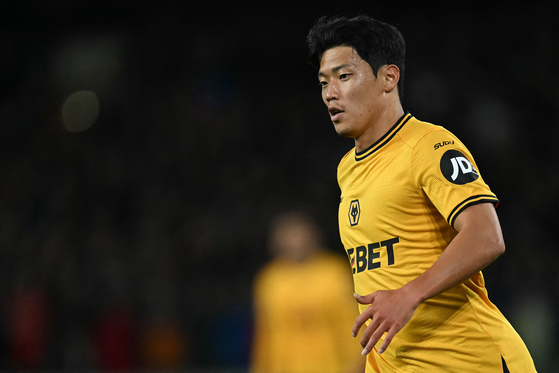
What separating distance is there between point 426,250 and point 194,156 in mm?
9446

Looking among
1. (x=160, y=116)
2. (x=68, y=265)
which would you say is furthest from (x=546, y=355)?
(x=160, y=116)

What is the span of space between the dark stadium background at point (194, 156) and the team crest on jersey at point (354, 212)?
5.58m

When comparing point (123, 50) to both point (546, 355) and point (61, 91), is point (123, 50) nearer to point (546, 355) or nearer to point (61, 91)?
point (61, 91)

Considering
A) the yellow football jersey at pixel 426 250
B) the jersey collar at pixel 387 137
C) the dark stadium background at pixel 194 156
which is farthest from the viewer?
the dark stadium background at pixel 194 156

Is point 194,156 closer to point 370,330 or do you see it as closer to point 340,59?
point 340,59

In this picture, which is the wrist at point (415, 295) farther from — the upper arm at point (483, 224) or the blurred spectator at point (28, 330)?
the blurred spectator at point (28, 330)

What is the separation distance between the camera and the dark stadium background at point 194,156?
863 centimetres

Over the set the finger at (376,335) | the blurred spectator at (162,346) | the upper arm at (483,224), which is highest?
the upper arm at (483,224)

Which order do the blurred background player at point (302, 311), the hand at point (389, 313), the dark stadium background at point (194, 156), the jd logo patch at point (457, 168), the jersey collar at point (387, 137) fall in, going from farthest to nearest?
the dark stadium background at point (194, 156) → the blurred background player at point (302, 311) → the jersey collar at point (387, 137) → the jd logo patch at point (457, 168) → the hand at point (389, 313)

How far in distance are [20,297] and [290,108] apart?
5827 millimetres

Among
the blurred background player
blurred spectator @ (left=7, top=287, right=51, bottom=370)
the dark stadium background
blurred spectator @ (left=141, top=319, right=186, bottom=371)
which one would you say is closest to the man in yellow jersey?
the blurred background player

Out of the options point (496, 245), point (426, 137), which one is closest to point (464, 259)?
point (496, 245)

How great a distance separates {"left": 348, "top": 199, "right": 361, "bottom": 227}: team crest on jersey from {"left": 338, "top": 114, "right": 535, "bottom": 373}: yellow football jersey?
3 cm

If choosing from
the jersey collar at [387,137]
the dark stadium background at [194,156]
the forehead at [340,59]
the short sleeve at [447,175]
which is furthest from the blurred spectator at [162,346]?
the short sleeve at [447,175]
